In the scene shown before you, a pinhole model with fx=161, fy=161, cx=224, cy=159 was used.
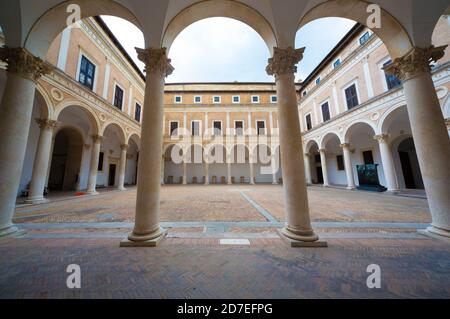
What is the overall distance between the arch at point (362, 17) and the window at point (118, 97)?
1566 centimetres

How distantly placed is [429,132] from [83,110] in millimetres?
16682

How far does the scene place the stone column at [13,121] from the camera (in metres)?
3.79

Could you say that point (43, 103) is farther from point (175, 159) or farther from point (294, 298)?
point (175, 159)

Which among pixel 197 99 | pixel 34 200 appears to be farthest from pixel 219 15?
pixel 197 99

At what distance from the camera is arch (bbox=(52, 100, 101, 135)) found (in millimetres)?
9047

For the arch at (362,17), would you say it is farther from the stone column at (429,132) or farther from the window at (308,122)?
the window at (308,122)

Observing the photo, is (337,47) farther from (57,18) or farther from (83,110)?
(83,110)

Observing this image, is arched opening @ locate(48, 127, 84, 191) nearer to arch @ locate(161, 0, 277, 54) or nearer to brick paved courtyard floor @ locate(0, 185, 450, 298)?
brick paved courtyard floor @ locate(0, 185, 450, 298)

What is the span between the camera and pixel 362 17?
450 centimetres

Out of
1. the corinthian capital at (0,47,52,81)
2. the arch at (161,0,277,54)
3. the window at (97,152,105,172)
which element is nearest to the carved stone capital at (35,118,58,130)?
the corinthian capital at (0,47,52,81)

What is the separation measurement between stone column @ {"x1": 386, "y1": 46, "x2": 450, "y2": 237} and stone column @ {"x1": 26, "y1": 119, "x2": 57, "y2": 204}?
14739 mm

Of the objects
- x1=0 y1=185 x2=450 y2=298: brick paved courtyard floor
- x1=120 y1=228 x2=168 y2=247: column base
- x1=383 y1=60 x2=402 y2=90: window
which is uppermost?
x1=383 y1=60 x2=402 y2=90: window

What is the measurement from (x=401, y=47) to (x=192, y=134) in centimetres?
2038

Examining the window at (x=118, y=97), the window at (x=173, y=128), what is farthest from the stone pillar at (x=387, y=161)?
the window at (x=118, y=97)
